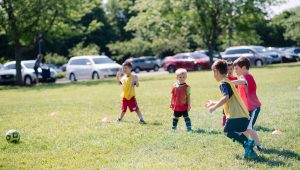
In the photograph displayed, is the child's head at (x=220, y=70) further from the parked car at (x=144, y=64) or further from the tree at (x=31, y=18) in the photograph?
the parked car at (x=144, y=64)

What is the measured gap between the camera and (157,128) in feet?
30.5

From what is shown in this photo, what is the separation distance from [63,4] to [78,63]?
4464 millimetres

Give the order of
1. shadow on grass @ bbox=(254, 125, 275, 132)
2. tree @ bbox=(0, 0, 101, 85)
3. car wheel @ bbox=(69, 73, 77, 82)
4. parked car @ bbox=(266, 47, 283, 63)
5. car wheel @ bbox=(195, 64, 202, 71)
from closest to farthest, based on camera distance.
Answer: shadow on grass @ bbox=(254, 125, 275, 132)
tree @ bbox=(0, 0, 101, 85)
car wheel @ bbox=(69, 73, 77, 82)
car wheel @ bbox=(195, 64, 202, 71)
parked car @ bbox=(266, 47, 283, 63)

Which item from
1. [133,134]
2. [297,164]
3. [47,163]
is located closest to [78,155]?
[47,163]

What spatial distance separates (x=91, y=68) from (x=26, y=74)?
4.29 m

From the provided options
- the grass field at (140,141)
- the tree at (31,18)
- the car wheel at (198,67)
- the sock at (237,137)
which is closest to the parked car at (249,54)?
the car wheel at (198,67)

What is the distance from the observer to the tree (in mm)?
27562

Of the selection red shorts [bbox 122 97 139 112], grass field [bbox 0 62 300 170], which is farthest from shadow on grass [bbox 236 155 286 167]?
red shorts [bbox 122 97 139 112]

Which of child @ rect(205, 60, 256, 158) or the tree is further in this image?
the tree

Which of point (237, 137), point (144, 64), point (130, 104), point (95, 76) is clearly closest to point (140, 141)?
point (237, 137)

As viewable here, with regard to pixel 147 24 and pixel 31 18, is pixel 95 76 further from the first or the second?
pixel 147 24

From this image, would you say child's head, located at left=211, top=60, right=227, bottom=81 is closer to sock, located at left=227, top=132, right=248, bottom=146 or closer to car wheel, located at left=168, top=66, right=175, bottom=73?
sock, located at left=227, top=132, right=248, bottom=146

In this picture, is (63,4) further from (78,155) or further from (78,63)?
(78,155)

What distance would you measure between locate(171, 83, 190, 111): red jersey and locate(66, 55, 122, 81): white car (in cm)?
2028
